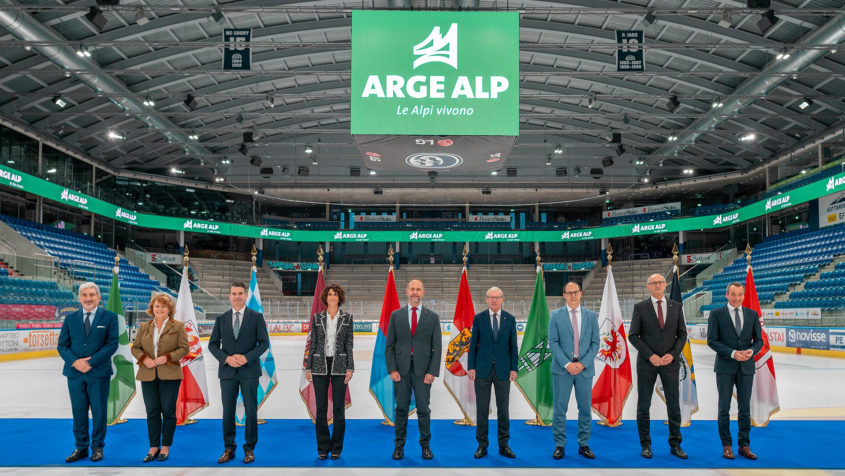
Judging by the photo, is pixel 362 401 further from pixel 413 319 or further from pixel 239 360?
pixel 239 360

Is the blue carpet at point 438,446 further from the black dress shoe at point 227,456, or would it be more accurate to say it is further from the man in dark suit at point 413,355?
the man in dark suit at point 413,355

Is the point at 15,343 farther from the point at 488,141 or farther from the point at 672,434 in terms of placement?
the point at 672,434

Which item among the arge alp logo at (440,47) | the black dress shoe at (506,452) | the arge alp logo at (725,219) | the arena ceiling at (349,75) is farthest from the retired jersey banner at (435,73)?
the arge alp logo at (725,219)

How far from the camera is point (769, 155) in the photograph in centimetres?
2897

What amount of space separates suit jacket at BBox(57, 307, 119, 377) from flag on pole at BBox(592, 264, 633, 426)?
495 cm

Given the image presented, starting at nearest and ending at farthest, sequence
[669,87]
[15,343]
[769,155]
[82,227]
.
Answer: [15,343] < [669,87] < [769,155] < [82,227]

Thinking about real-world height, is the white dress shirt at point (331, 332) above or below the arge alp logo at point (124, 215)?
below

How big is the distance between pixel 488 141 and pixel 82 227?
95.4 feet

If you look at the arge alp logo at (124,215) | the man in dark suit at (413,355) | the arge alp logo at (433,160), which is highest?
the arge alp logo at (124,215)

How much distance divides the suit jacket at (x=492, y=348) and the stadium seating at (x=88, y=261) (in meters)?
19.5

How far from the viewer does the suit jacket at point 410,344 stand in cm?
554

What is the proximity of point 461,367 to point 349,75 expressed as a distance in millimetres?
16328

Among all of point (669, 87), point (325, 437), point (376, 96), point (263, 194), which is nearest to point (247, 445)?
point (325, 437)

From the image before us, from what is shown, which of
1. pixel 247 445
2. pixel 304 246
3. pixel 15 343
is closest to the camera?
pixel 247 445
